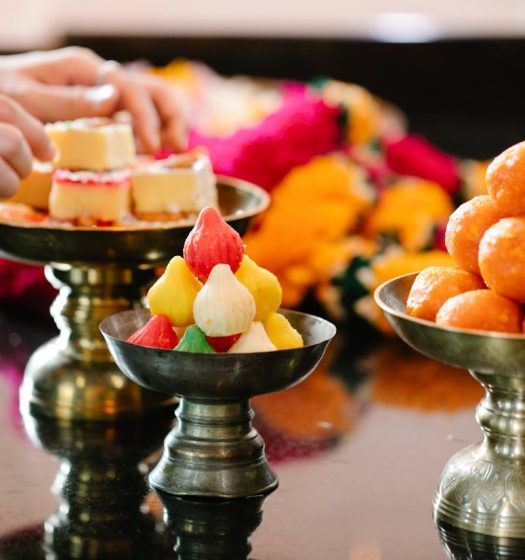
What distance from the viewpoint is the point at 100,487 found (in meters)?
1.17

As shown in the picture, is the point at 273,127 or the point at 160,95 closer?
the point at 160,95

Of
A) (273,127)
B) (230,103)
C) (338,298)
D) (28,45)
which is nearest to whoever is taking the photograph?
(338,298)

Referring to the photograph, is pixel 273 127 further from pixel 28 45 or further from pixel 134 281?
pixel 28 45

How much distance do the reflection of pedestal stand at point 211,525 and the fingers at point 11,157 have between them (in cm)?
41

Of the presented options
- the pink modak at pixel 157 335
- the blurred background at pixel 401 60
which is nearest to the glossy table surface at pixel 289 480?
the pink modak at pixel 157 335

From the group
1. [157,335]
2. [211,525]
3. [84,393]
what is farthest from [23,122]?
[211,525]

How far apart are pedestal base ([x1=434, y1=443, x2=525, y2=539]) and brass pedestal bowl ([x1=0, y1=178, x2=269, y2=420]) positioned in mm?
416

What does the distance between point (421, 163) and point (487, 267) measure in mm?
1110

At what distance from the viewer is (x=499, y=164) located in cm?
103

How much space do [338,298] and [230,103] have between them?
37.4 inches

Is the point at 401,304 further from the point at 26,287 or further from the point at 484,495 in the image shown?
the point at 26,287

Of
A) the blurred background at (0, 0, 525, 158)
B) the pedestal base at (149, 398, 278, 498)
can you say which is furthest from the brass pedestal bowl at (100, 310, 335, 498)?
the blurred background at (0, 0, 525, 158)

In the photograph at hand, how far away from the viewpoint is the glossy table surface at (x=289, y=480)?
103cm

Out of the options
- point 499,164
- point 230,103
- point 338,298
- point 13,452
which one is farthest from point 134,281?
point 230,103
